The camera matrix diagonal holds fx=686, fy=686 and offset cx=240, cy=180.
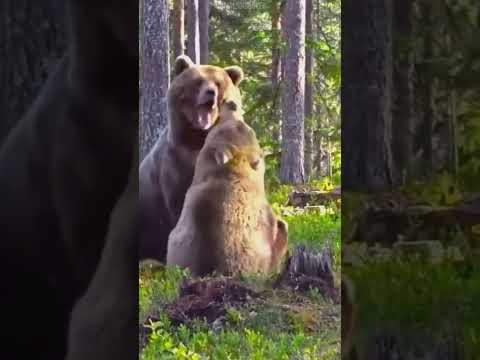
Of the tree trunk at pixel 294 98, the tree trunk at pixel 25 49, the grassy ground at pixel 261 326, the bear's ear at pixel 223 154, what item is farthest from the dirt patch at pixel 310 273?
the tree trunk at pixel 25 49

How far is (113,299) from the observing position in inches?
71.9

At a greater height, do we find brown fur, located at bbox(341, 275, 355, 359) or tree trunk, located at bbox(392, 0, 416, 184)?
tree trunk, located at bbox(392, 0, 416, 184)

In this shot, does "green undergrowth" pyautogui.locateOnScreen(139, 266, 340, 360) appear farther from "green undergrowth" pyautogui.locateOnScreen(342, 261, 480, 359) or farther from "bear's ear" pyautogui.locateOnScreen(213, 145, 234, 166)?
"green undergrowth" pyautogui.locateOnScreen(342, 261, 480, 359)

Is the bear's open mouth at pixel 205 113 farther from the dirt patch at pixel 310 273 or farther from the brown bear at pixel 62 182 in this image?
the brown bear at pixel 62 182

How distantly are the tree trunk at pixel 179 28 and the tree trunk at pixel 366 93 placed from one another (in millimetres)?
947

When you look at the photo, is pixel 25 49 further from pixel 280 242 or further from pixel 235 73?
pixel 280 242

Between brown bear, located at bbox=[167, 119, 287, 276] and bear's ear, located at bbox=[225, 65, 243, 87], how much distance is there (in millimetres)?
158

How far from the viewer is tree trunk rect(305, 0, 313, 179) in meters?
2.76

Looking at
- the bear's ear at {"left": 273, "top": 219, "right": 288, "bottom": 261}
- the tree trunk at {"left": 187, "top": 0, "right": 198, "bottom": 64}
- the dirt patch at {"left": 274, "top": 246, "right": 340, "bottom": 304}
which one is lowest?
the dirt patch at {"left": 274, "top": 246, "right": 340, "bottom": 304}

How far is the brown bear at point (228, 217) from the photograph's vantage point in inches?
108

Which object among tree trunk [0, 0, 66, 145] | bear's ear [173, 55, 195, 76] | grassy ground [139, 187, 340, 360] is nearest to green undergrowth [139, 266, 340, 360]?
grassy ground [139, 187, 340, 360]

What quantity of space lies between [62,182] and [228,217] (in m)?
1.21

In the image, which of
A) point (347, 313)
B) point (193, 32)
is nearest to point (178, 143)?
point (193, 32)

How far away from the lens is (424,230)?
1893mm
